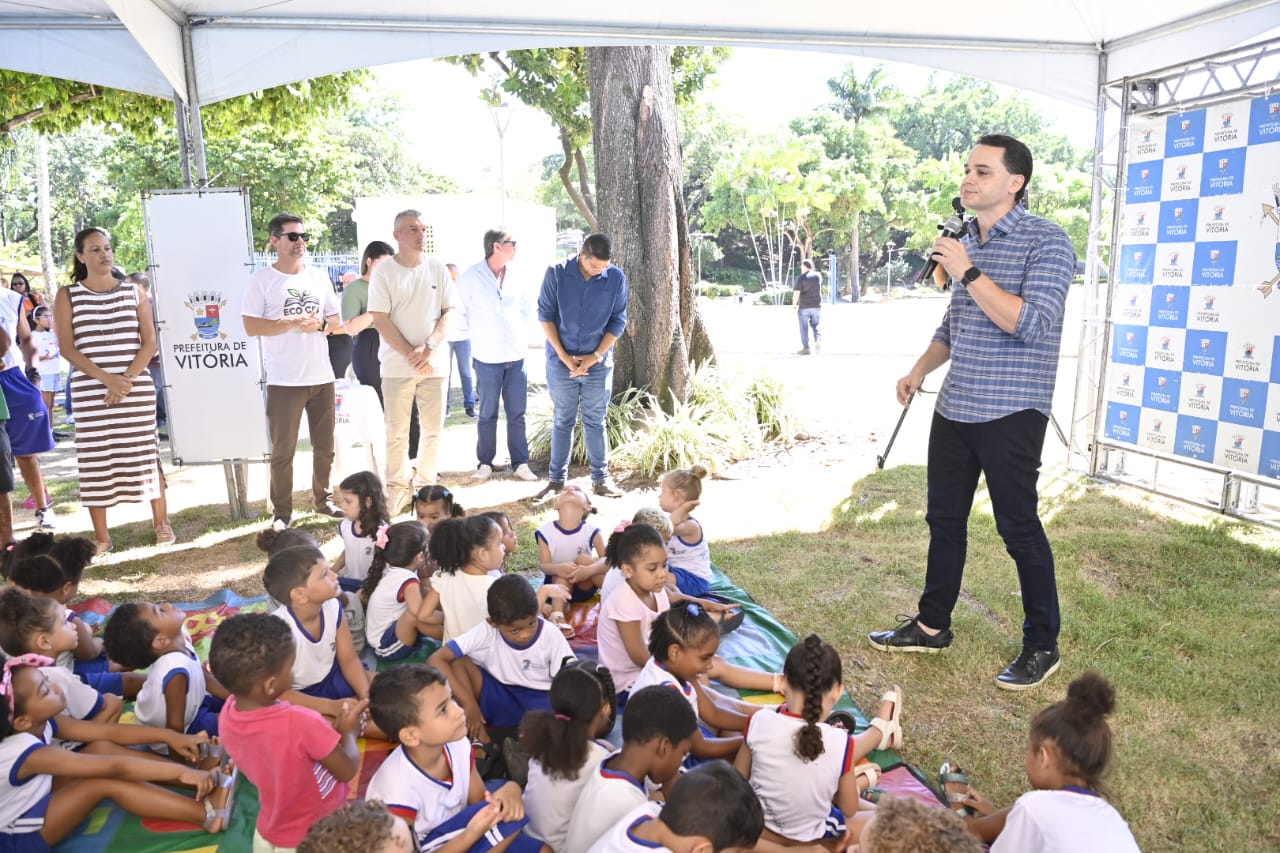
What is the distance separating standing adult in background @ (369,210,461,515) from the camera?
5.47m

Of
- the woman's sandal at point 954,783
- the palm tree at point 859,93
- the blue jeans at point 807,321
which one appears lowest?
the woman's sandal at point 954,783

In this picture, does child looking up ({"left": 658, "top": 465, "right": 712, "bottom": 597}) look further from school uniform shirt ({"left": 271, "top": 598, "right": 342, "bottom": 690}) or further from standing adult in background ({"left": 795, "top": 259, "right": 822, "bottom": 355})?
standing adult in background ({"left": 795, "top": 259, "right": 822, "bottom": 355})

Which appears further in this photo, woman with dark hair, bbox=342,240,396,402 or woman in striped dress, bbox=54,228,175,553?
woman with dark hair, bbox=342,240,396,402

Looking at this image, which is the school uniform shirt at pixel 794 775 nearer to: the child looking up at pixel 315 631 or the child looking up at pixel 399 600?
the child looking up at pixel 315 631

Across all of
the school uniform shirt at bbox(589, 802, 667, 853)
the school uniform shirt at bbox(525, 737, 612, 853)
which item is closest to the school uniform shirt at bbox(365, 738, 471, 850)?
the school uniform shirt at bbox(525, 737, 612, 853)

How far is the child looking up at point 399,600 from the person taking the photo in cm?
350

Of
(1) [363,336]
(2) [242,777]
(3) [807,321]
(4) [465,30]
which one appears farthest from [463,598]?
(3) [807,321]

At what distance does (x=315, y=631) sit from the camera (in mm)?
2973

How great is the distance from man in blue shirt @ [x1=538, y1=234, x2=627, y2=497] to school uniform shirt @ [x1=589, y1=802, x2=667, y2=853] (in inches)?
171

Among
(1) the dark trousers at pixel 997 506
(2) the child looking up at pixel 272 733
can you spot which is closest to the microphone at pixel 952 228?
(1) the dark trousers at pixel 997 506

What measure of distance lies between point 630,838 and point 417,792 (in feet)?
2.16

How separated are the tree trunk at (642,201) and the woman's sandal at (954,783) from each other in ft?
15.9

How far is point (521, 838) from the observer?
7.76 ft

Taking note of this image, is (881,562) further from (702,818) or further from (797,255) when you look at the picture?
(797,255)
